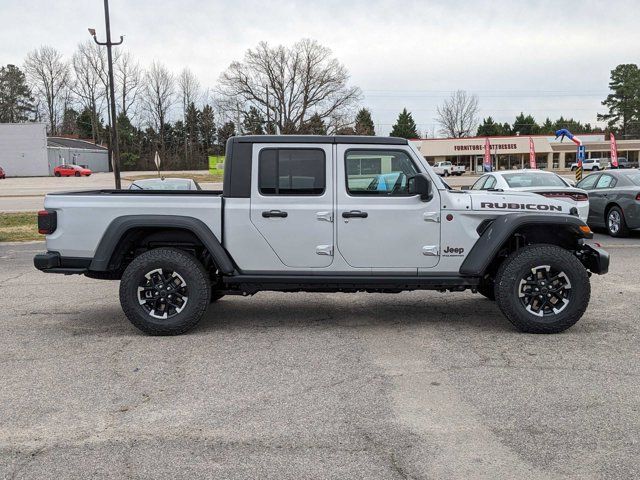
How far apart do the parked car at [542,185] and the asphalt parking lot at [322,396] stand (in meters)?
5.69

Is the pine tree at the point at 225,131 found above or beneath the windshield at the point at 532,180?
above

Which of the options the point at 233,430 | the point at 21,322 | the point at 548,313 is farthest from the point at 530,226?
the point at 21,322

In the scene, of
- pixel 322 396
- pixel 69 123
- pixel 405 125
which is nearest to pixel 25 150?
pixel 69 123

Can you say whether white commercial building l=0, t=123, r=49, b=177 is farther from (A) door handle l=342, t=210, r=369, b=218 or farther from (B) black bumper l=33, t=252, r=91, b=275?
(A) door handle l=342, t=210, r=369, b=218

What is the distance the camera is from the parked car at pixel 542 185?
41.8ft

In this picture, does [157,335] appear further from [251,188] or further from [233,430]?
[233,430]

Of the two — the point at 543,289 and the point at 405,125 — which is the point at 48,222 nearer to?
the point at 543,289

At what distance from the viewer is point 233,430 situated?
13.0 feet

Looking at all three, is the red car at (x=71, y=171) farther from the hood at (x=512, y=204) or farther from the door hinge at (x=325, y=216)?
the hood at (x=512, y=204)

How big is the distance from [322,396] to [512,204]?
2.84 meters

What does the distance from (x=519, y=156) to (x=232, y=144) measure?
8281 centimetres

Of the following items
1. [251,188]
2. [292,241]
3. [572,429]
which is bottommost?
[572,429]

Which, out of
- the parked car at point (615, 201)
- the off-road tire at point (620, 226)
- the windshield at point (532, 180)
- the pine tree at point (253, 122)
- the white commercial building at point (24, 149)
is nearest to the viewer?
the windshield at point (532, 180)

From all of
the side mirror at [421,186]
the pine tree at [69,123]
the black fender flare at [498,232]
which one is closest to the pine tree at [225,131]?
the pine tree at [69,123]
